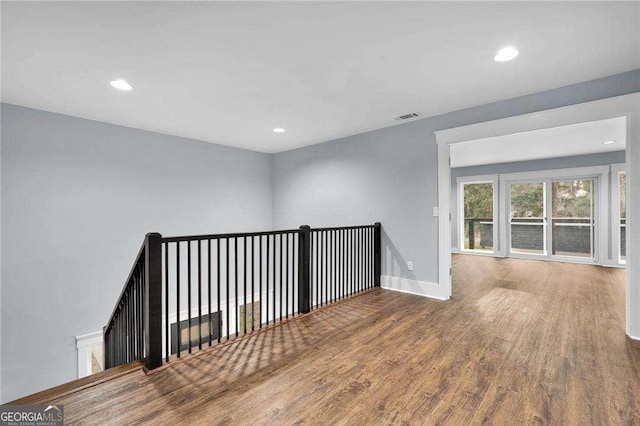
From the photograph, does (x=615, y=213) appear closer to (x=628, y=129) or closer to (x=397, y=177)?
(x=628, y=129)

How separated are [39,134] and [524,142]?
23.3 ft

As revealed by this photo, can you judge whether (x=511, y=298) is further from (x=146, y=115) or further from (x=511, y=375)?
(x=146, y=115)

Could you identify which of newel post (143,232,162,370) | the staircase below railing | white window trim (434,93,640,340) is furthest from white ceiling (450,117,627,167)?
newel post (143,232,162,370)

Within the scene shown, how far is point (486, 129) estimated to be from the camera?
131 inches

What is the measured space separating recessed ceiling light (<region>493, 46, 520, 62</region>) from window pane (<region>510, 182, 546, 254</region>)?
5660 millimetres

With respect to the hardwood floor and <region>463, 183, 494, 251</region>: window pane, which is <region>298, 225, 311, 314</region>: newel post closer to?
the hardwood floor

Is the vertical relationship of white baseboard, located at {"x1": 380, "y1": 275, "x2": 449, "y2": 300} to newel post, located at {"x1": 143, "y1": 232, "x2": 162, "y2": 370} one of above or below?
below

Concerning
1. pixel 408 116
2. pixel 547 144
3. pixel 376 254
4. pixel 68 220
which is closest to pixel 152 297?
pixel 68 220

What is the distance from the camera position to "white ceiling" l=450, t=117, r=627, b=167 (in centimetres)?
423

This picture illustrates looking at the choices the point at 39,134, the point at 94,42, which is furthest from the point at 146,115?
the point at 94,42

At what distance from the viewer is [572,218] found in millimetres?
6359

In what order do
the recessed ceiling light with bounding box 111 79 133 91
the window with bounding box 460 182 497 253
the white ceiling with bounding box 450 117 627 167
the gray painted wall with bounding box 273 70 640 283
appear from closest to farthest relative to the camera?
1. the recessed ceiling light with bounding box 111 79 133 91
2. the gray painted wall with bounding box 273 70 640 283
3. the white ceiling with bounding box 450 117 627 167
4. the window with bounding box 460 182 497 253

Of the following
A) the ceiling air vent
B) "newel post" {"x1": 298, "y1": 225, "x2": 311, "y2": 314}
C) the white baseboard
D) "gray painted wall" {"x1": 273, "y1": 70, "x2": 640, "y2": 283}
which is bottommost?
the white baseboard

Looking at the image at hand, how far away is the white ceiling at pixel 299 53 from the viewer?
72.3 inches
